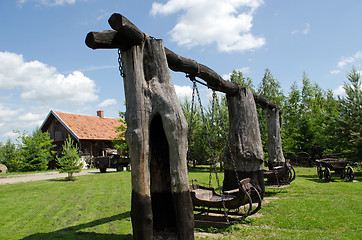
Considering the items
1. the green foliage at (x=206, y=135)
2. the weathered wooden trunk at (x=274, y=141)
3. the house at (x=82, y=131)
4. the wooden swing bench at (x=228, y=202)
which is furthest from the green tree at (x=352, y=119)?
the house at (x=82, y=131)

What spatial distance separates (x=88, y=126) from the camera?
2612 cm

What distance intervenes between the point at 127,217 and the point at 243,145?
3.59 m

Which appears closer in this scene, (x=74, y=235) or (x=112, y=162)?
(x=74, y=235)

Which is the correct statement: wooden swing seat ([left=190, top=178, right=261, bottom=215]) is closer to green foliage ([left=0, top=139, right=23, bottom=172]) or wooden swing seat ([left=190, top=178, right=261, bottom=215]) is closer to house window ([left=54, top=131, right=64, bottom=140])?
green foliage ([left=0, top=139, right=23, bottom=172])

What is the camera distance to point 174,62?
5.03 metres

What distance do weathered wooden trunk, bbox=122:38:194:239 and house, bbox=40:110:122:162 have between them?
2030 centimetres

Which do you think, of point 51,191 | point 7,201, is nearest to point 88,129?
point 51,191

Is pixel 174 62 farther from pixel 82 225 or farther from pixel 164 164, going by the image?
pixel 82 225

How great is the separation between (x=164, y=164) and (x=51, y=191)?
7319 mm

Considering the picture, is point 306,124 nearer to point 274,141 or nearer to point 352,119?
point 352,119

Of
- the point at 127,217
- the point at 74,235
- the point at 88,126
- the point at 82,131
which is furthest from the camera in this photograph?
the point at 88,126

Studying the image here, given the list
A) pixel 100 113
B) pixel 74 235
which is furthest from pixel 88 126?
pixel 74 235

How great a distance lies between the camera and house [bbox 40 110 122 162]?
24.3 metres

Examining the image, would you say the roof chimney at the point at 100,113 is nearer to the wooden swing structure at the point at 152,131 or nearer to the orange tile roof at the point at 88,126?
the orange tile roof at the point at 88,126
